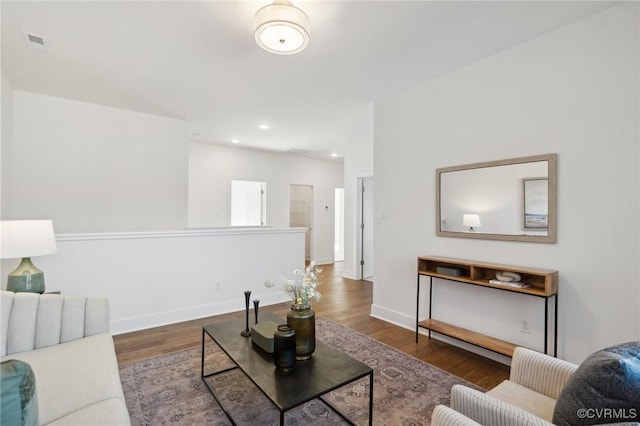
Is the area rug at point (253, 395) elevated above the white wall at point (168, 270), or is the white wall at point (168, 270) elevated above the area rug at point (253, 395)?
the white wall at point (168, 270)

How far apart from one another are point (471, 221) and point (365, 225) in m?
3.26

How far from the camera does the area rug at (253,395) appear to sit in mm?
1934

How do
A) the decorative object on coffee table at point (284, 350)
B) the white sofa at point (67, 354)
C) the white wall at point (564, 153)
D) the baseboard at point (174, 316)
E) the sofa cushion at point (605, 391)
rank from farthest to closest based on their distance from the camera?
1. the baseboard at point (174, 316)
2. the white wall at point (564, 153)
3. the decorative object on coffee table at point (284, 350)
4. the white sofa at point (67, 354)
5. the sofa cushion at point (605, 391)

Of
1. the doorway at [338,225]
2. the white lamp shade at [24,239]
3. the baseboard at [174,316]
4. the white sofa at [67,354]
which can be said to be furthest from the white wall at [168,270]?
the doorway at [338,225]

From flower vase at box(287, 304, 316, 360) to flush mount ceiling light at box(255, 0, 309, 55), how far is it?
5.62ft

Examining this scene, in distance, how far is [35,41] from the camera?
2551 millimetres

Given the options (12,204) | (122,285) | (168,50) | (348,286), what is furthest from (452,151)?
(12,204)

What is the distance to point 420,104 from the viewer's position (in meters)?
3.40

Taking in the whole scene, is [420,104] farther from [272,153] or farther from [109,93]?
[272,153]

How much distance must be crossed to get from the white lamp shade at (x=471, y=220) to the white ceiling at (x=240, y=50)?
144cm

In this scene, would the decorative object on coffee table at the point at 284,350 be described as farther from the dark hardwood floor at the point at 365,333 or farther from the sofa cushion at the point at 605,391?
the dark hardwood floor at the point at 365,333

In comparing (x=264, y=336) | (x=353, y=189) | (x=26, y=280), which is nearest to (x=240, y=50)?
(x=264, y=336)

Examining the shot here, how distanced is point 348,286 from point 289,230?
1.68 meters

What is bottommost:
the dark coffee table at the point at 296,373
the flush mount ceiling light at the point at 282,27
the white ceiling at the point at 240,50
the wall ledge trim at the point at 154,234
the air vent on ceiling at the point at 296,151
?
the dark coffee table at the point at 296,373
